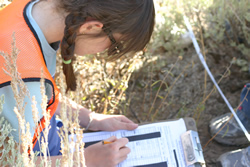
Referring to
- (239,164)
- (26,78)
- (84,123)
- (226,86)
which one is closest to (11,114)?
(26,78)

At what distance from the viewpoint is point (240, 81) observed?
2.34 meters

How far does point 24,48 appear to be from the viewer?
1.10 meters

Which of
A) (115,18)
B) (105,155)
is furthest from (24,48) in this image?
(105,155)

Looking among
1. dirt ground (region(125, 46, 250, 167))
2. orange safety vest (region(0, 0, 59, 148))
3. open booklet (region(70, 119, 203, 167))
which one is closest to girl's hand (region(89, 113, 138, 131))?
open booklet (region(70, 119, 203, 167))

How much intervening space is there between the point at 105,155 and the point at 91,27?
1.89ft

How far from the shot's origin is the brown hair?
115 cm

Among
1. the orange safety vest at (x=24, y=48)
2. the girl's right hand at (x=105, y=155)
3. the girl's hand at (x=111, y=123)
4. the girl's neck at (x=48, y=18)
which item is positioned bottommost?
the girl's right hand at (x=105, y=155)

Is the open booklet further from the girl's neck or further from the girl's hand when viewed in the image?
the girl's neck

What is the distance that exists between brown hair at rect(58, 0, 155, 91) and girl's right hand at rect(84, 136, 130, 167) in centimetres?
45

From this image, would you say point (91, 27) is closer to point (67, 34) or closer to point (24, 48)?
point (67, 34)

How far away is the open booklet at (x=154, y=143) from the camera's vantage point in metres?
1.38

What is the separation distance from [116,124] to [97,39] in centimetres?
Result: 50

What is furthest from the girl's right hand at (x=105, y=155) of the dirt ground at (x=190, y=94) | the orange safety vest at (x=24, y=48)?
the dirt ground at (x=190, y=94)

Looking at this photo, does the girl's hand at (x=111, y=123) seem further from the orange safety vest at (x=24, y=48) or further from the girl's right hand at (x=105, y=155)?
the orange safety vest at (x=24, y=48)
